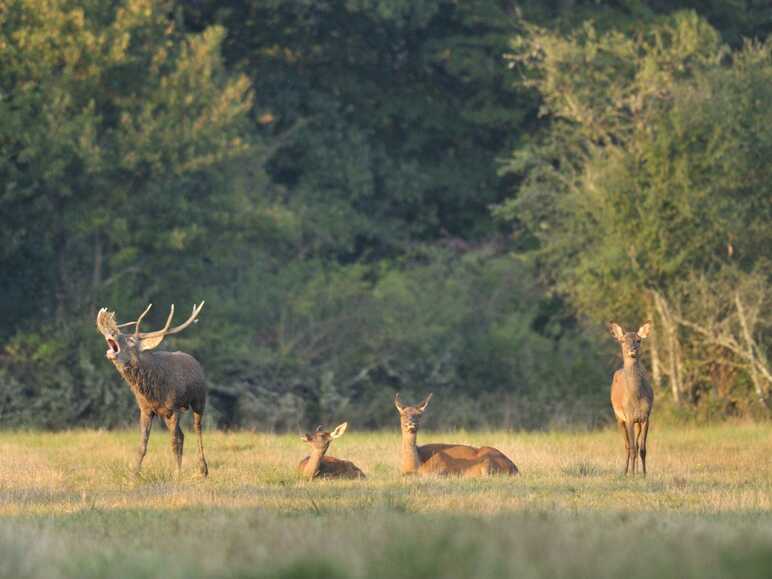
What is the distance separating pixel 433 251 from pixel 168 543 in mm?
27898

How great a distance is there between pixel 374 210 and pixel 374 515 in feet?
94.6

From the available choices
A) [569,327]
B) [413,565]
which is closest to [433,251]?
[569,327]

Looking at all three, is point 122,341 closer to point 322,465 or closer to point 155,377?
point 155,377

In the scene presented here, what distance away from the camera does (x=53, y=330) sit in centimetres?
3009

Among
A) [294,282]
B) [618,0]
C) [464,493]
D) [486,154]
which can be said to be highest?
[618,0]

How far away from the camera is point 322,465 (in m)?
17.0

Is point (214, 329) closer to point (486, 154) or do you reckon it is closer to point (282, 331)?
point (282, 331)

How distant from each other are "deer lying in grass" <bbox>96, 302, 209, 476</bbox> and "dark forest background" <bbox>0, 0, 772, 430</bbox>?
1215cm

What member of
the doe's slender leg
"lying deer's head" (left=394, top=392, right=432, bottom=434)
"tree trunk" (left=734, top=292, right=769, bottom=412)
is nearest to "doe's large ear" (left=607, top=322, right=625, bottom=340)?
the doe's slender leg

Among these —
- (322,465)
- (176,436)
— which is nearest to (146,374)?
(176,436)

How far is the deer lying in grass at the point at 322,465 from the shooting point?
16.9 meters

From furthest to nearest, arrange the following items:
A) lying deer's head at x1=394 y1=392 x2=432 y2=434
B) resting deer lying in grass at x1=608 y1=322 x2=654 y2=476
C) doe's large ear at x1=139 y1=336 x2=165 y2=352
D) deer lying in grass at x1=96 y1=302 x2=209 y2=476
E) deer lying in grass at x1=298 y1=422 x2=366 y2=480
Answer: resting deer lying in grass at x1=608 y1=322 x2=654 y2=476 → lying deer's head at x1=394 y1=392 x2=432 y2=434 → doe's large ear at x1=139 y1=336 x2=165 y2=352 → deer lying in grass at x1=298 y1=422 x2=366 y2=480 → deer lying in grass at x1=96 y1=302 x2=209 y2=476

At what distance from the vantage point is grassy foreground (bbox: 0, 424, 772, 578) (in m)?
9.14

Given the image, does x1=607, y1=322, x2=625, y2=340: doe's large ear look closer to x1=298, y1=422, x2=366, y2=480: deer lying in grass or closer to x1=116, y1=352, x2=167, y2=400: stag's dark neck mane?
x1=298, y1=422, x2=366, y2=480: deer lying in grass
